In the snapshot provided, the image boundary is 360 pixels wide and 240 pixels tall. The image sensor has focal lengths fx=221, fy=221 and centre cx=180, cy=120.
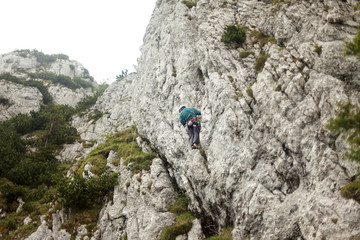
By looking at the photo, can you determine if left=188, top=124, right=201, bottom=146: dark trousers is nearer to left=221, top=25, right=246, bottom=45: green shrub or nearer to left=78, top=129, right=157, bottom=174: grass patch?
left=78, top=129, right=157, bottom=174: grass patch

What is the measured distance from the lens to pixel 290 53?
49.2 feet

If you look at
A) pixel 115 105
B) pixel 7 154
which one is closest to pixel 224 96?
pixel 7 154

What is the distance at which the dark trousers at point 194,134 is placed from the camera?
16.6m

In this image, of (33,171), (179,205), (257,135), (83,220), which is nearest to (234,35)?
(257,135)

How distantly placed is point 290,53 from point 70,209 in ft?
69.0

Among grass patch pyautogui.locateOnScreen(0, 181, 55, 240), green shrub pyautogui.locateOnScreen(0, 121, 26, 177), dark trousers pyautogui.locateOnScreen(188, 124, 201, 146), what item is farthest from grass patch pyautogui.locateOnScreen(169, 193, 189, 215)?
green shrub pyautogui.locateOnScreen(0, 121, 26, 177)

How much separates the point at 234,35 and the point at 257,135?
12192mm

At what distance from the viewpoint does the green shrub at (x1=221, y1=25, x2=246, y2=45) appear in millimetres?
21359

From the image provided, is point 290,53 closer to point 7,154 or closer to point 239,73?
point 239,73

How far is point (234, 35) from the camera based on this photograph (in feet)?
70.0

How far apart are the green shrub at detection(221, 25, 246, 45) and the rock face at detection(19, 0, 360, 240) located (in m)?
0.59

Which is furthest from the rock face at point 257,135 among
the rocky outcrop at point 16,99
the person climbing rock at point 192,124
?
the rocky outcrop at point 16,99

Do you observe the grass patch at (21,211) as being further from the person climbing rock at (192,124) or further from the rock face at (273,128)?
the person climbing rock at (192,124)

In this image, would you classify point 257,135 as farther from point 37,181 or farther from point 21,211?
point 37,181
